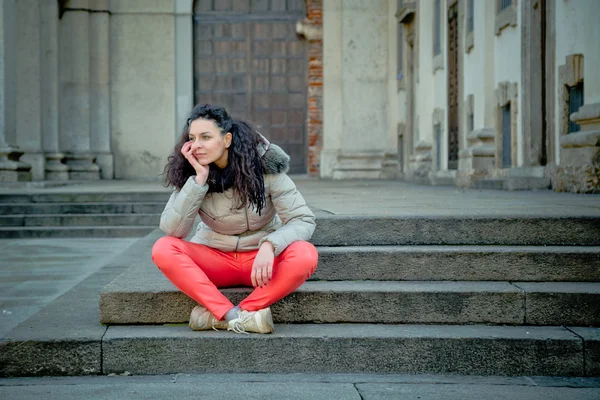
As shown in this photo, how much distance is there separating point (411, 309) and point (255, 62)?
1601 cm

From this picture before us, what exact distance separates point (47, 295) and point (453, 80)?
10.2m

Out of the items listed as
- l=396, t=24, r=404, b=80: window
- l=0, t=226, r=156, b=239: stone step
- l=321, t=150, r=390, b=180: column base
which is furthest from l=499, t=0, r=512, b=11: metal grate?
l=321, t=150, r=390, b=180: column base

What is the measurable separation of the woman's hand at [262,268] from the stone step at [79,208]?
7156 mm

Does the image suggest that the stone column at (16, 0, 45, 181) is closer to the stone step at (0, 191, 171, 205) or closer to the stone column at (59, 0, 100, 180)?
the stone column at (59, 0, 100, 180)

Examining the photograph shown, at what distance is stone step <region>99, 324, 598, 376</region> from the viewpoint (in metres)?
3.83

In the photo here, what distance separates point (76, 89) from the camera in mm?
18797

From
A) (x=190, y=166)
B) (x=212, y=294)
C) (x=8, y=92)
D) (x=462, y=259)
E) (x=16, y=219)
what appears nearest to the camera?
(x=212, y=294)

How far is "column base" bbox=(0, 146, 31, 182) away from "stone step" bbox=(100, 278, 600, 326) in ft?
32.2

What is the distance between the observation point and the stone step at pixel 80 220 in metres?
10.5

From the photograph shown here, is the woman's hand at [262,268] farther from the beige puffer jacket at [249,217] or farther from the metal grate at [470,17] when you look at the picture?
the metal grate at [470,17]

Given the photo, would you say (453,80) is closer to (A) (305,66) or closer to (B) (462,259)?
(A) (305,66)

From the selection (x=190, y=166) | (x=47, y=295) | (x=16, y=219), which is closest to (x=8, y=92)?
(x=16, y=219)

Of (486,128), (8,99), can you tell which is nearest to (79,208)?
(8,99)

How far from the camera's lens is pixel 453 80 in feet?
47.4
